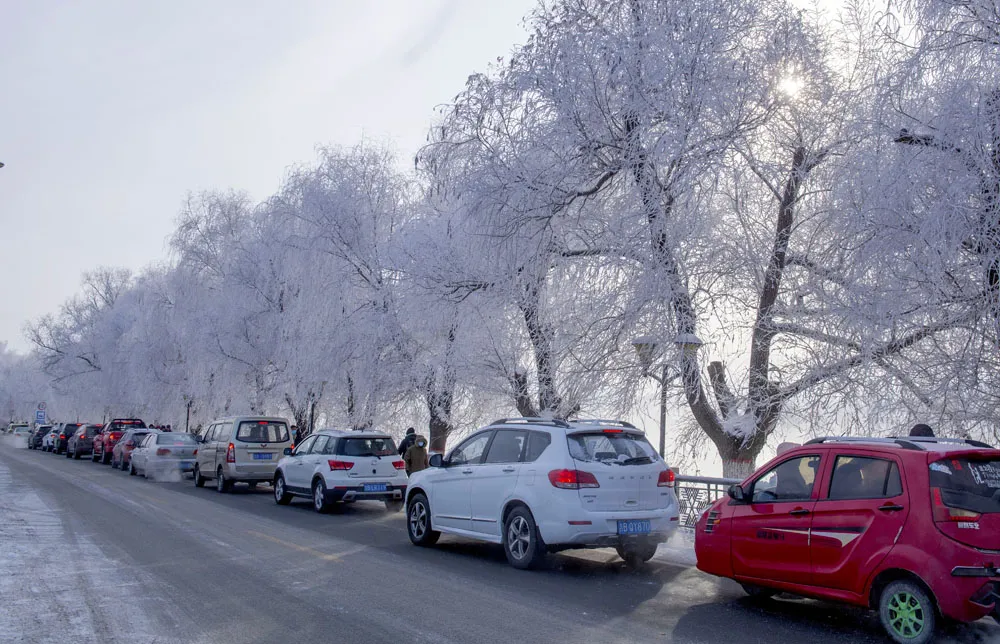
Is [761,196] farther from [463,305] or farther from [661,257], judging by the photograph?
[463,305]

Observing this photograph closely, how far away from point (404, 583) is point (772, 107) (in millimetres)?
9014

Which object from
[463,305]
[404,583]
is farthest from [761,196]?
[404,583]

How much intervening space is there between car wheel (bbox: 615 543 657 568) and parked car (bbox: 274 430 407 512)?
720 centimetres

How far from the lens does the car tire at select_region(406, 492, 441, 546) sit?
12266 mm

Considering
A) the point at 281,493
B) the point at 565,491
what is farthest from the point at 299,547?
the point at 281,493

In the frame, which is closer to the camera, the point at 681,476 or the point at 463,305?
the point at 681,476

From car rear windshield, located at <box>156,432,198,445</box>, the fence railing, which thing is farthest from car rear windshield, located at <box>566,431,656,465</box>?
car rear windshield, located at <box>156,432,198,445</box>

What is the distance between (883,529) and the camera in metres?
6.95

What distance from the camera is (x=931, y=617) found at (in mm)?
6523

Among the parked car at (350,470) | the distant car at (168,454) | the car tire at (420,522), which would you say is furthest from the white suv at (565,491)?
the distant car at (168,454)

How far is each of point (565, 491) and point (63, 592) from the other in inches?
207

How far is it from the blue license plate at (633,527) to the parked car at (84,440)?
39.5 m

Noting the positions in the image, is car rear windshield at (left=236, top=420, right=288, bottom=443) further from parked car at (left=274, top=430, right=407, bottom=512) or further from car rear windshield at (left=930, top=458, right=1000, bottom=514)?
car rear windshield at (left=930, top=458, right=1000, bottom=514)

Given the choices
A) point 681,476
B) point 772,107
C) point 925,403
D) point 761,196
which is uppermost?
point 772,107
